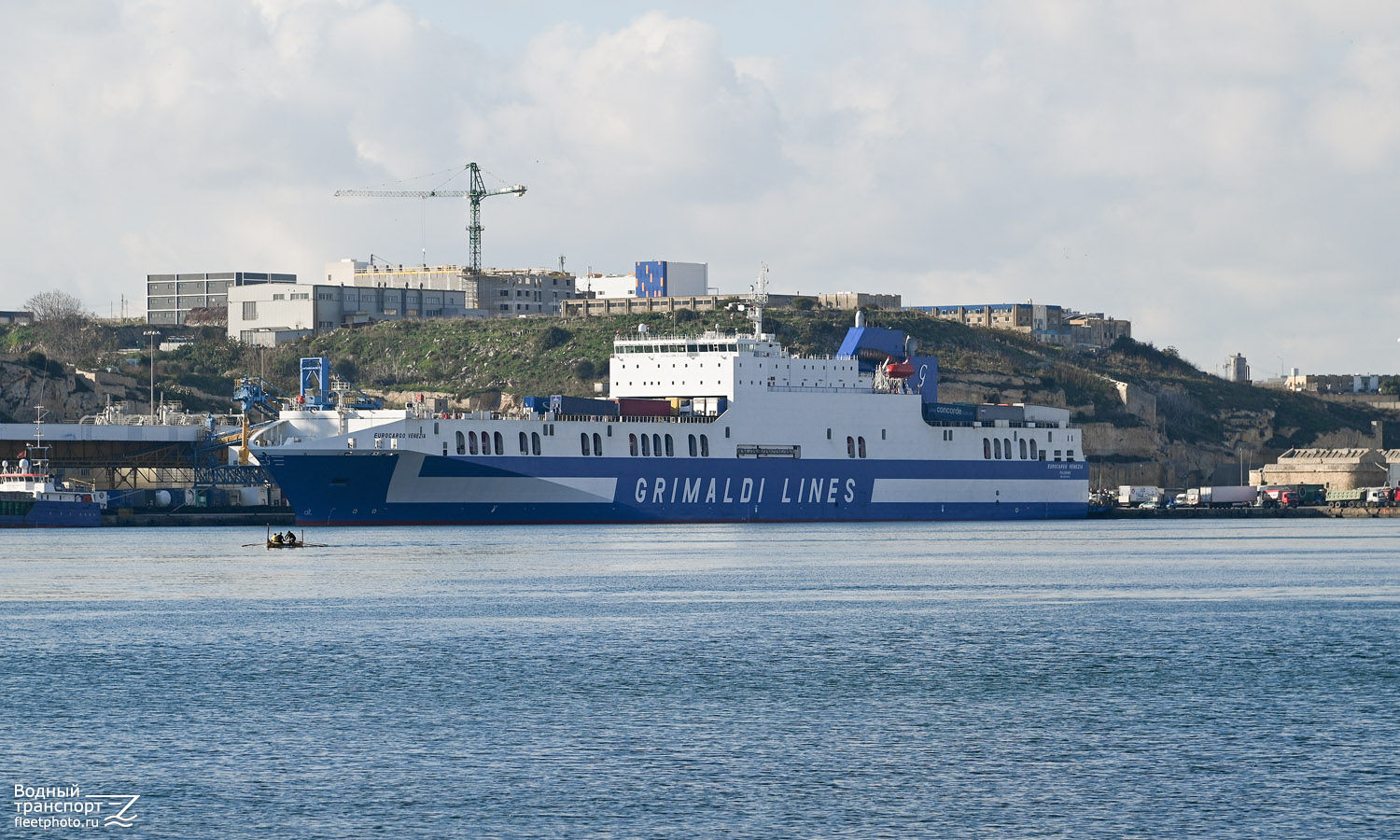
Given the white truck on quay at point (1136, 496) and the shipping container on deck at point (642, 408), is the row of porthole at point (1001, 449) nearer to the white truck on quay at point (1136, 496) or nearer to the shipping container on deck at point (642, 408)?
the shipping container on deck at point (642, 408)

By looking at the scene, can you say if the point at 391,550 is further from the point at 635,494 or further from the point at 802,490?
the point at 802,490

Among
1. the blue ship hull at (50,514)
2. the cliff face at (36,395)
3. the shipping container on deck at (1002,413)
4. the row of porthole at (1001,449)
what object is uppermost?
the cliff face at (36,395)

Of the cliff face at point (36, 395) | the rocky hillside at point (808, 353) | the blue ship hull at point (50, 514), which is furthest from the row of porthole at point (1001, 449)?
the cliff face at point (36, 395)

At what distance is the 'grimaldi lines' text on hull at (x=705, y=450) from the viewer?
69188 millimetres

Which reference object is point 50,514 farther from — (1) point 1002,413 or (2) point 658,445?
(1) point 1002,413

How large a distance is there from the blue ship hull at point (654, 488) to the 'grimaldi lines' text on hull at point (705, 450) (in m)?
0.08

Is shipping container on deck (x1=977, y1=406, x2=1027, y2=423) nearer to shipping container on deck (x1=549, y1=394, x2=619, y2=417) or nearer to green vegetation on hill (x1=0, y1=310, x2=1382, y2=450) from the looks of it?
shipping container on deck (x1=549, y1=394, x2=619, y2=417)

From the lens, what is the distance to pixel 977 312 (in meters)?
167

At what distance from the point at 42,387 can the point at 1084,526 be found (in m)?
58.5

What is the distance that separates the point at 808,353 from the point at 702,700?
9505cm

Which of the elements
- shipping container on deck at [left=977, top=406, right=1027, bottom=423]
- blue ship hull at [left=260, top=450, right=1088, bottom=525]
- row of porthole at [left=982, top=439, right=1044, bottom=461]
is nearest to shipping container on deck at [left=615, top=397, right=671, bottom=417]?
blue ship hull at [left=260, top=450, right=1088, bottom=525]

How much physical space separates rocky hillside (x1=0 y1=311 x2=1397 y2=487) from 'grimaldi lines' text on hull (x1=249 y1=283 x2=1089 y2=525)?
34528 millimetres

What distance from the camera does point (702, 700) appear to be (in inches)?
1118

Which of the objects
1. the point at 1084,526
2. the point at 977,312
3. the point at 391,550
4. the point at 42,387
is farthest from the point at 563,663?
the point at 977,312
